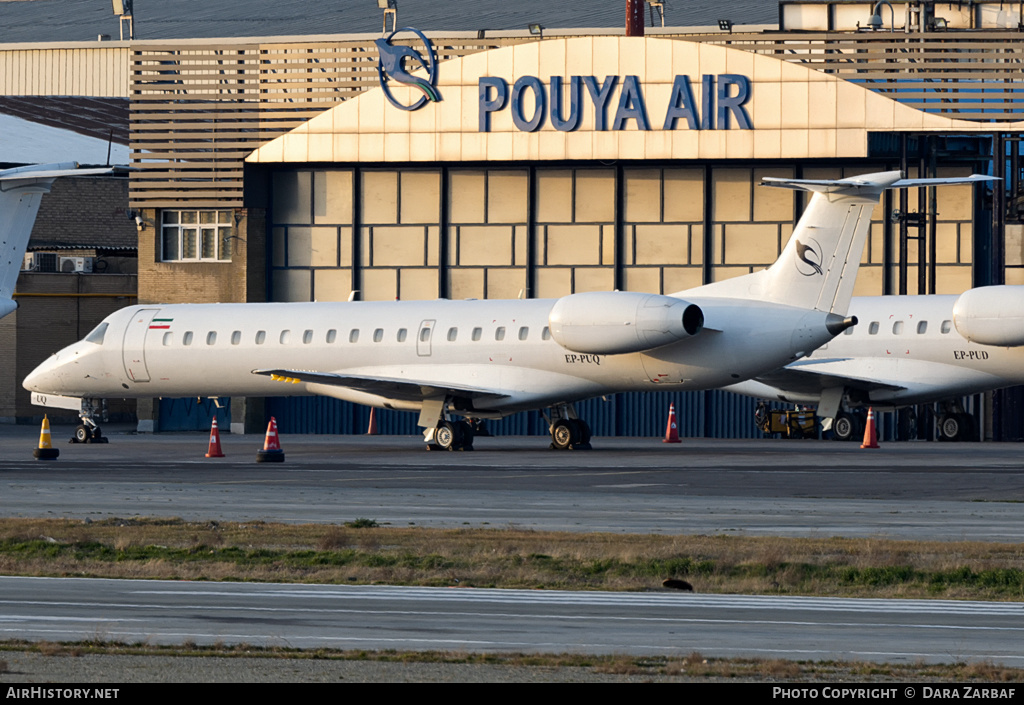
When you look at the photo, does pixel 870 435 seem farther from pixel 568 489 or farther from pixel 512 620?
pixel 512 620

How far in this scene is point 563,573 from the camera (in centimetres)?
1395

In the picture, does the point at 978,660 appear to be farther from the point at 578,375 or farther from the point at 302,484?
the point at 578,375

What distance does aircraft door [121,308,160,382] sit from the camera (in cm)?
3741

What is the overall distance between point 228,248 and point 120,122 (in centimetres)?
2592

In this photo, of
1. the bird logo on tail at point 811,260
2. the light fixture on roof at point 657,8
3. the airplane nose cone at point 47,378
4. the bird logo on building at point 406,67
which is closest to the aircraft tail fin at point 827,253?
the bird logo on tail at point 811,260

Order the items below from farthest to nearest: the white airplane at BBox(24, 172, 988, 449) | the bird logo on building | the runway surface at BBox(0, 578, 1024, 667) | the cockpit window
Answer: the bird logo on building < the cockpit window < the white airplane at BBox(24, 172, 988, 449) < the runway surface at BBox(0, 578, 1024, 667)

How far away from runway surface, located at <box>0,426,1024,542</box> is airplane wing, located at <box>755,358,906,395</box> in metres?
2.84

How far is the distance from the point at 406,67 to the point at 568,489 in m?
27.1

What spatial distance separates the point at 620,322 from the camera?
3166 centimetres

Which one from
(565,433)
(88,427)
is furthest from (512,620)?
(88,427)

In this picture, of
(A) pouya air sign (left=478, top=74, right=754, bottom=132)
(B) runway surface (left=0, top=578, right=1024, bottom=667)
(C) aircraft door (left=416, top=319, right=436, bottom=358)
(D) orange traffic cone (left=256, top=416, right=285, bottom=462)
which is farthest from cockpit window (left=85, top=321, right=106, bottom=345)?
(B) runway surface (left=0, top=578, right=1024, bottom=667)

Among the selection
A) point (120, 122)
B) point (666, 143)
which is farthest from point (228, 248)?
point (120, 122)

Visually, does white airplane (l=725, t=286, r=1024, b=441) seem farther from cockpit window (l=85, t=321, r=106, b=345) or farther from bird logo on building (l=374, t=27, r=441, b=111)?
cockpit window (l=85, t=321, r=106, b=345)

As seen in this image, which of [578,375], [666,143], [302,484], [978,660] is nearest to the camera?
[978,660]
